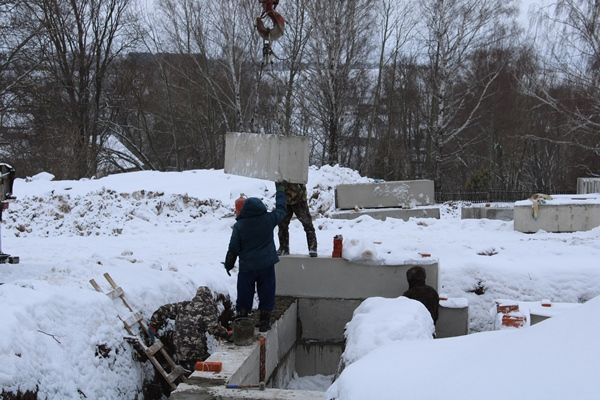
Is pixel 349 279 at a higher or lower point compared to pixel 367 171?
lower

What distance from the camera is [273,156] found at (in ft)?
23.7

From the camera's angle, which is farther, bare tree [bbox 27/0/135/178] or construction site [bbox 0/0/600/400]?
bare tree [bbox 27/0/135/178]

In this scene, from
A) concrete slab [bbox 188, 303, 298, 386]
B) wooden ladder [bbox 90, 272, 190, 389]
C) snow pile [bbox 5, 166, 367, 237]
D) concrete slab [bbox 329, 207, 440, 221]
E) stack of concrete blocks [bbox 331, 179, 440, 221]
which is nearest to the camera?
concrete slab [bbox 188, 303, 298, 386]

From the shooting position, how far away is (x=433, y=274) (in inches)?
295

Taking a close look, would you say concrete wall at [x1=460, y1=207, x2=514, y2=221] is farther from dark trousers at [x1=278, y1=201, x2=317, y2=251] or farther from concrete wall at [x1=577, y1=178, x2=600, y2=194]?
dark trousers at [x1=278, y1=201, x2=317, y2=251]

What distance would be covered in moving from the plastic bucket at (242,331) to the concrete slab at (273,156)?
6.87ft

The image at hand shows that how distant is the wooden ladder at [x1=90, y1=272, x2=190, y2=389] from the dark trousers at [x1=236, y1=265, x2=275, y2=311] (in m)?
0.89

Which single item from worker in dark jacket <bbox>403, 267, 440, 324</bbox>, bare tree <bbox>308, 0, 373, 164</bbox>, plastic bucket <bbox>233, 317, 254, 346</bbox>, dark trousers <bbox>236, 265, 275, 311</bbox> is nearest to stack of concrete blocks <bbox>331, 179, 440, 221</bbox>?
worker in dark jacket <bbox>403, 267, 440, 324</bbox>

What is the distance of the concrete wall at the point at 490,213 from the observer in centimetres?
1498

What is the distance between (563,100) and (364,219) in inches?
A: 772

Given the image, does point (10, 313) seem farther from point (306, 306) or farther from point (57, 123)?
point (57, 123)

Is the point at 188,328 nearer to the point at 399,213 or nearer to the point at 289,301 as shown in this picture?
the point at 289,301

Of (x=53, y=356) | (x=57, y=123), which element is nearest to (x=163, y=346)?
(x=53, y=356)

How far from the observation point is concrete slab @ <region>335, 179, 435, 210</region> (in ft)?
48.2
